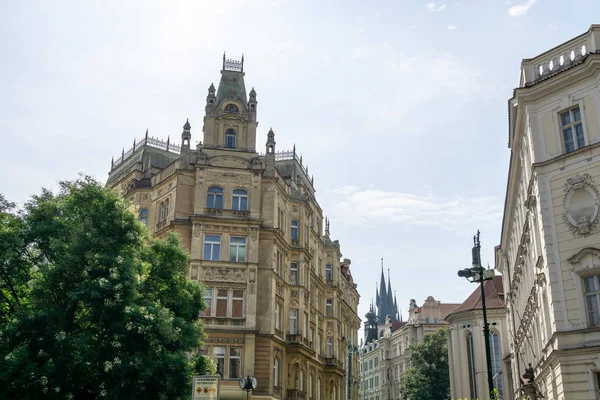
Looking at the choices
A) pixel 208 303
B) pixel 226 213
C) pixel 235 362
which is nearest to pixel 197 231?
pixel 226 213

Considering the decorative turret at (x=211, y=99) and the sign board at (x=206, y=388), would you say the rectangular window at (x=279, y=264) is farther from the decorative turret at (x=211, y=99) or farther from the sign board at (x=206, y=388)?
the sign board at (x=206, y=388)

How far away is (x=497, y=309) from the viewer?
5841 cm

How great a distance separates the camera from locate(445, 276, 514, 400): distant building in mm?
58562

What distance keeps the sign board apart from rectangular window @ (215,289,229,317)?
74.4 ft

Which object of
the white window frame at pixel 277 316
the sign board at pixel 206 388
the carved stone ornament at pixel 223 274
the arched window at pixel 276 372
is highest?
the carved stone ornament at pixel 223 274

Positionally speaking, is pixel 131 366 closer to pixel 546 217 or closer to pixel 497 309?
pixel 546 217

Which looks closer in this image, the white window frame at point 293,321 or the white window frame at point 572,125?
the white window frame at point 572,125

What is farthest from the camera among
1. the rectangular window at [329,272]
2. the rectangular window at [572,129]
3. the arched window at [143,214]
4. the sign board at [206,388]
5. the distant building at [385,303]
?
the distant building at [385,303]

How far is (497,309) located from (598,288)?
40.2 metres

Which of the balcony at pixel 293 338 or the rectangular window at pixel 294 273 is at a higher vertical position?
the rectangular window at pixel 294 273

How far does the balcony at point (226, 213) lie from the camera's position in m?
42.3

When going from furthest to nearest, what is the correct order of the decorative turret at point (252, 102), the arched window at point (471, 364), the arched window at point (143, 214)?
the arched window at point (471, 364)
the decorative turret at point (252, 102)
the arched window at point (143, 214)

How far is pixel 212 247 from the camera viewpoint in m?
41.7

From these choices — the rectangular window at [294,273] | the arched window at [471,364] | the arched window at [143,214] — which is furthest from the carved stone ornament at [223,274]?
the arched window at [471,364]
